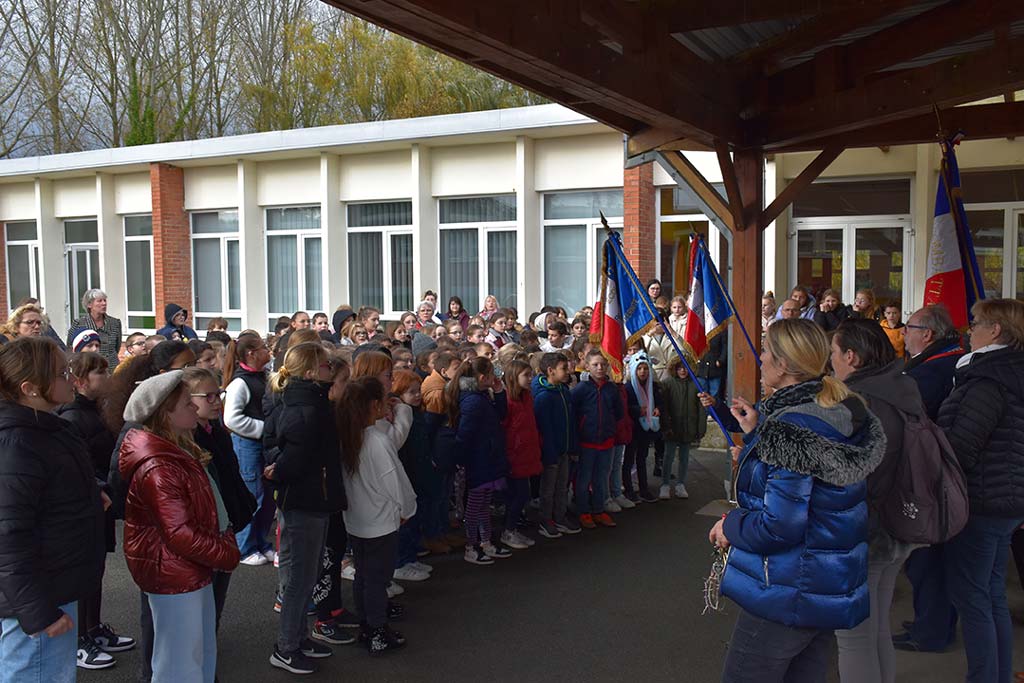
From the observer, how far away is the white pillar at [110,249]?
2036 centimetres

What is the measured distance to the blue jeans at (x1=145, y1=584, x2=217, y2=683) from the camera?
3.78m

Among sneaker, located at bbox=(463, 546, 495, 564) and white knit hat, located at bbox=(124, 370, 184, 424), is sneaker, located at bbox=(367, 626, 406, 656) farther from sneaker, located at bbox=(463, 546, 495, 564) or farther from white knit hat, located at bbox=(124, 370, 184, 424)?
white knit hat, located at bbox=(124, 370, 184, 424)

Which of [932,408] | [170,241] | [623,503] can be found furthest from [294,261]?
[932,408]

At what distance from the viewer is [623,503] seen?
862cm

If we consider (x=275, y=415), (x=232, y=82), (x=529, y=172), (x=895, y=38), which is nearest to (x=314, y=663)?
(x=275, y=415)

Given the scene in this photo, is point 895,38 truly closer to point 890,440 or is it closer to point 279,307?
point 890,440

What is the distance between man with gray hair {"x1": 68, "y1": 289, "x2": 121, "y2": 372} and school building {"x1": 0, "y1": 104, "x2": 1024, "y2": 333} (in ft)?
23.0

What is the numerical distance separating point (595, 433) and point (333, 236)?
11.2m

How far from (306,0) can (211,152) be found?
20.0 m

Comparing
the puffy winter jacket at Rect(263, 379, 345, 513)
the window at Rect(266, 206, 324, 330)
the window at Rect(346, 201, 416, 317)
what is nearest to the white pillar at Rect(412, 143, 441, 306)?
the window at Rect(346, 201, 416, 317)

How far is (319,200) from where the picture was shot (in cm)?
1795

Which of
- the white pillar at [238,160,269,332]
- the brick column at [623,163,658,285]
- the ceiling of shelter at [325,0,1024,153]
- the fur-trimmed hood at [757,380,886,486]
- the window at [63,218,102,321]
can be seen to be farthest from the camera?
the window at [63,218,102,321]

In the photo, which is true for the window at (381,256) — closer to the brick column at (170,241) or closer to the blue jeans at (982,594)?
the brick column at (170,241)

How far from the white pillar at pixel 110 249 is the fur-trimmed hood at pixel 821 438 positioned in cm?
2031
